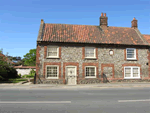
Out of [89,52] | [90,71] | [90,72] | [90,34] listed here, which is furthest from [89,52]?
[90,34]

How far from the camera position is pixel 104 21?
77.7ft

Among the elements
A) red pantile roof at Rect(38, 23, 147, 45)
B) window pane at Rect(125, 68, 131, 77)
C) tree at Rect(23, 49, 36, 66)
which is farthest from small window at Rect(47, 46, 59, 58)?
tree at Rect(23, 49, 36, 66)

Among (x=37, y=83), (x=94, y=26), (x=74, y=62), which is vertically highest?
(x=94, y=26)

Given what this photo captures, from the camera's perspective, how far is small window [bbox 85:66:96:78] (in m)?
19.5

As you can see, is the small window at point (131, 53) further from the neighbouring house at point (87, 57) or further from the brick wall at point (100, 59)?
the brick wall at point (100, 59)

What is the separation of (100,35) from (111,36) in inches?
67.6

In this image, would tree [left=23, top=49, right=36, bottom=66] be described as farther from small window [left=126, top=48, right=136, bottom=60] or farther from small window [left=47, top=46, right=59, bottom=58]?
small window [left=126, top=48, right=136, bottom=60]

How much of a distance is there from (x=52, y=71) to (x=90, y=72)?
17.1 ft

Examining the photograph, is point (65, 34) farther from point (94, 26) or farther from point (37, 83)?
point (37, 83)

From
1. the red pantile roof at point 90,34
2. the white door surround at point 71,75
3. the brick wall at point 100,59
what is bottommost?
the white door surround at point 71,75

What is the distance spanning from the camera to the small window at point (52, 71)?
1884 cm

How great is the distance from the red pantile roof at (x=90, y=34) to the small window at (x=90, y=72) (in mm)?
3776

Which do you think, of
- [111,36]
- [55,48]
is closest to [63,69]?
[55,48]

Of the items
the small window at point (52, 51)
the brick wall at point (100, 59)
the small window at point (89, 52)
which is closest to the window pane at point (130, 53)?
the brick wall at point (100, 59)
